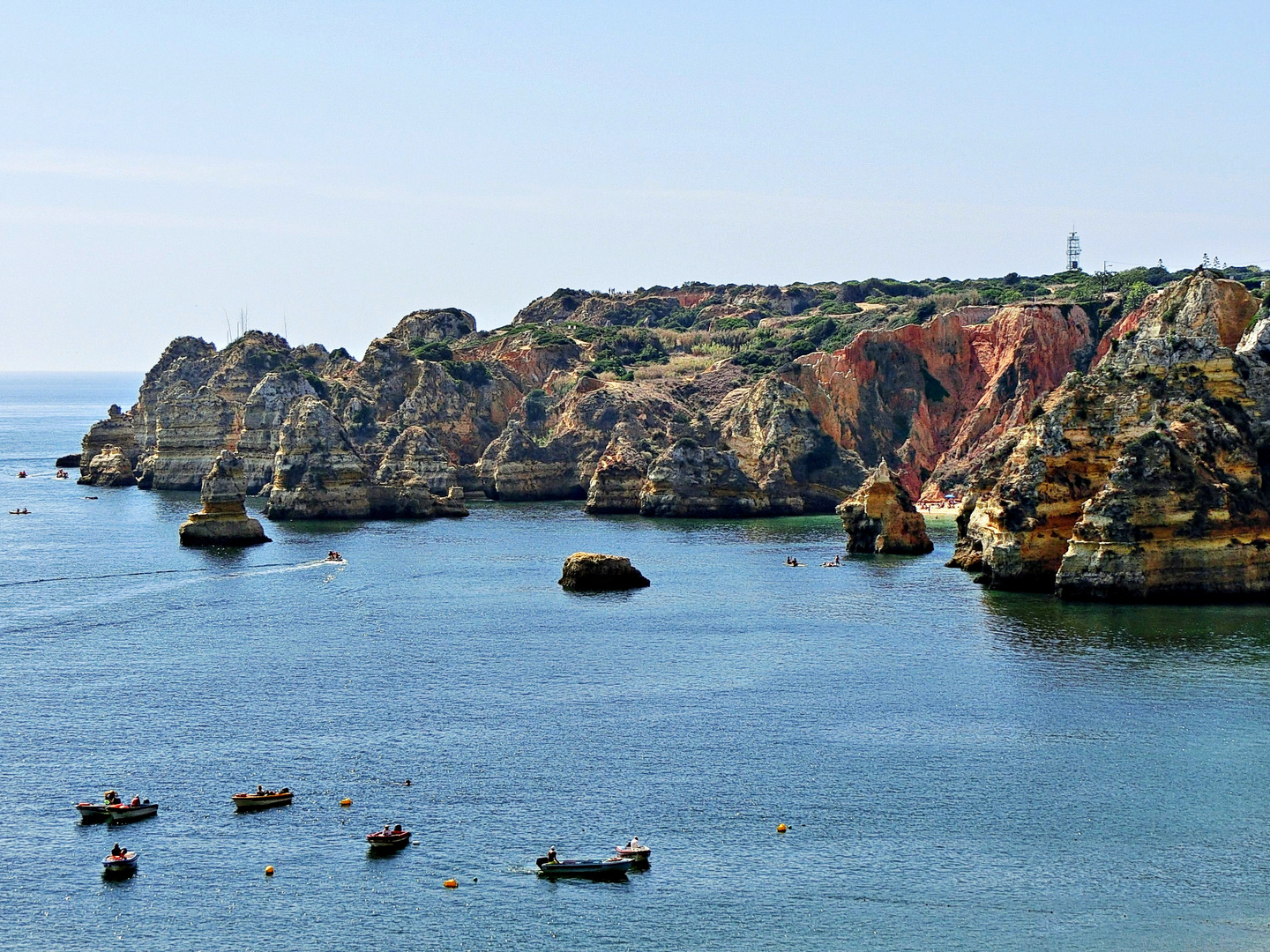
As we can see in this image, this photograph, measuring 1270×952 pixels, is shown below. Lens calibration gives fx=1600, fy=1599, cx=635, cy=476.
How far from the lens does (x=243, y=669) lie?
86.6 metres

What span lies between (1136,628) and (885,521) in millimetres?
42521

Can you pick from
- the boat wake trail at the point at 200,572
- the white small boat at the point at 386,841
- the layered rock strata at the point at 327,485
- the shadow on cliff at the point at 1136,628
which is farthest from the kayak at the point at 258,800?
the layered rock strata at the point at 327,485

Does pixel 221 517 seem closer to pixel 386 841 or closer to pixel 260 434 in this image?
pixel 260 434

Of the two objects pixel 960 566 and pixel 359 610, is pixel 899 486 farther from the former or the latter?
pixel 359 610

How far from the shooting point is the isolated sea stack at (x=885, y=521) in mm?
134625

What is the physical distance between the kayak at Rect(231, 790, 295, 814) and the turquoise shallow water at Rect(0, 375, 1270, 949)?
0.79 metres

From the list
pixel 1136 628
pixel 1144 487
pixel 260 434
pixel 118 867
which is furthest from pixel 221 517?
pixel 118 867

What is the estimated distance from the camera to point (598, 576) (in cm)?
11700

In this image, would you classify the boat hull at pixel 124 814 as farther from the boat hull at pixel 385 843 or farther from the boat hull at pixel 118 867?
the boat hull at pixel 385 843

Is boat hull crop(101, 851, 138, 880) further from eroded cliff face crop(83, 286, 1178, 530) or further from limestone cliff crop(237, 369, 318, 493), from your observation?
limestone cliff crop(237, 369, 318, 493)

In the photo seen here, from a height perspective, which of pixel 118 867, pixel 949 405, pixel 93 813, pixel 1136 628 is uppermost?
pixel 949 405

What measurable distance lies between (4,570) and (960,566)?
7442cm

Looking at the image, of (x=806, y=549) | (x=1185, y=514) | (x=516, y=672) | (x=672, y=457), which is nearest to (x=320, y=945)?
(x=516, y=672)

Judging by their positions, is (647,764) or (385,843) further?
(647,764)
